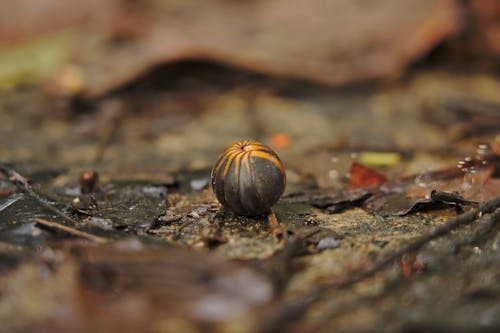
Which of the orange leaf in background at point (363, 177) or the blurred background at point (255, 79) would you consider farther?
the blurred background at point (255, 79)

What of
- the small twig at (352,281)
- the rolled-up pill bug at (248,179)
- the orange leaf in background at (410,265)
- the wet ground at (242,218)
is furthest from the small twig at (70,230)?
the orange leaf in background at (410,265)

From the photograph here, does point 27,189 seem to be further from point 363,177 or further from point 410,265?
point 410,265

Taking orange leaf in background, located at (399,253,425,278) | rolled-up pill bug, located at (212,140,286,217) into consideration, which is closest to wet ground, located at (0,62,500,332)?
orange leaf in background, located at (399,253,425,278)

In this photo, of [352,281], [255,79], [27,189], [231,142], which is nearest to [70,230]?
[27,189]

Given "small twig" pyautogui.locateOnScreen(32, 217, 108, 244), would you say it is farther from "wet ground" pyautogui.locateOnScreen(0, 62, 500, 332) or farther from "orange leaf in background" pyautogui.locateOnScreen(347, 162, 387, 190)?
"orange leaf in background" pyautogui.locateOnScreen(347, 162, 387, 190)

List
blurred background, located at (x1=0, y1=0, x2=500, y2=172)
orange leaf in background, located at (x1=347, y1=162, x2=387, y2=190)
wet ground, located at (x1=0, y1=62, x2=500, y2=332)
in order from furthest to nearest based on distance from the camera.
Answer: blurred background, located at (x1=0, y1=0, x2=500, y2=172)
orange leaf in background, located at (x1=347, y1=162, x2=387, y2=190)
wet ground, located at (x1=0, y1=62, x2=500, y2=332)

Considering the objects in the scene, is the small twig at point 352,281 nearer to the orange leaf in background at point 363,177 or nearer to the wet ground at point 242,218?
the wet ground at point 242,218
